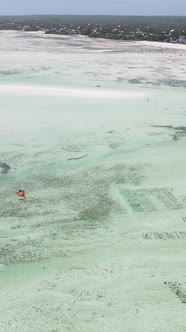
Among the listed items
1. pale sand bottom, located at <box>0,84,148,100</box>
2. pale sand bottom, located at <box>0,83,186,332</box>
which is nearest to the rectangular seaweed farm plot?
pale sand bottom, located at <box>0,83,186,332</box>

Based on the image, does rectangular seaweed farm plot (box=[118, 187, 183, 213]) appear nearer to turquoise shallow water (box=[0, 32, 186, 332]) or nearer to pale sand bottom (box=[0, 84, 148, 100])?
turquoise shallow water (box=[0, 32, 186, 332])

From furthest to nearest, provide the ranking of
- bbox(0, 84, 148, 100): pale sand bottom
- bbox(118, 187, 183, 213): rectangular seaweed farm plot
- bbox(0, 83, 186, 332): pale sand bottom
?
bbox(0, 84, 148, 100): pale sand bottom < bbox(118, 187, 183, 213): rectangular seaweed farm plot < bbox(0, 83, 186, 332): pale sand bottom

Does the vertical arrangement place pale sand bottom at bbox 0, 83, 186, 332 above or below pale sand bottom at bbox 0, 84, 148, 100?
below

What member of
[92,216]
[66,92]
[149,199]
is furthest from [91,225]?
[66,92]

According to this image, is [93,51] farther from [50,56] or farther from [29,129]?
[29,129]

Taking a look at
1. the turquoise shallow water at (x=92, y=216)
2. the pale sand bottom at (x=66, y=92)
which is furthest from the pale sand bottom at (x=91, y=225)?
the pale sand bottom at (x=66, y=92)

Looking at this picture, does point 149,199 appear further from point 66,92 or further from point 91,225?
point 66,92

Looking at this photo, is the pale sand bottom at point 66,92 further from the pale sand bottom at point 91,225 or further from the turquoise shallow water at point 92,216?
the pale sand bottom at point 91,225

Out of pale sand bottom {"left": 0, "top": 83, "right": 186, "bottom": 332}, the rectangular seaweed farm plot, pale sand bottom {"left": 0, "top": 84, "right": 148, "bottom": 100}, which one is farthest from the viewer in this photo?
pale sand bottom {"left": 0, "top": 84, "right": 148, "bottom": 100}
